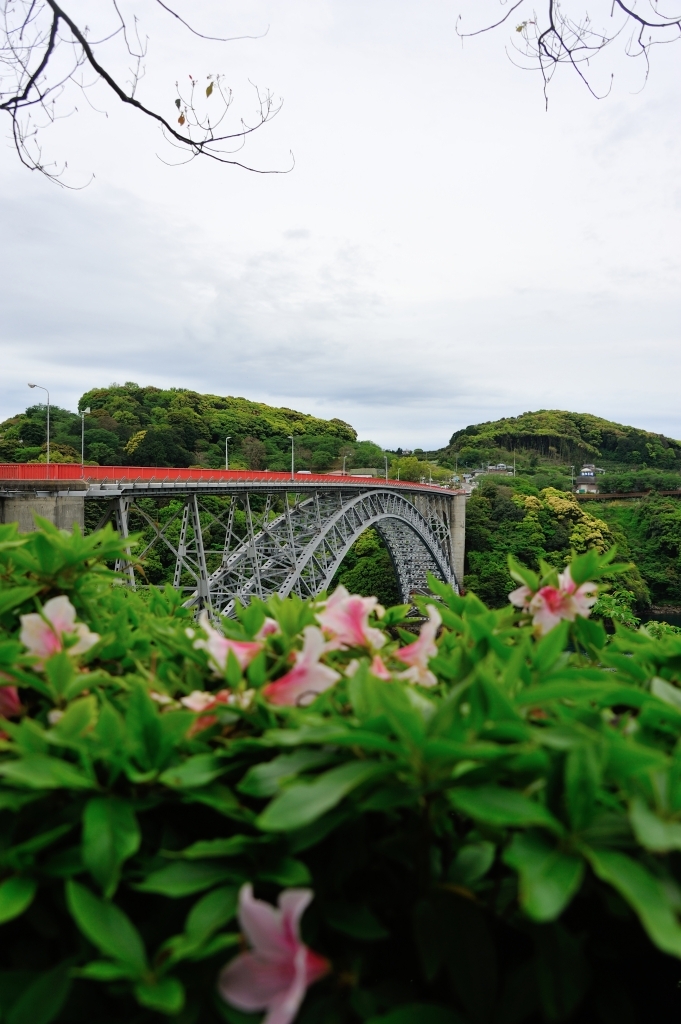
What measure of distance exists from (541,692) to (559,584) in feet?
1.83

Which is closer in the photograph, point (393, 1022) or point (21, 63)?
point (393, 1022)

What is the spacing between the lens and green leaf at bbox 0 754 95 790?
0.71 metres

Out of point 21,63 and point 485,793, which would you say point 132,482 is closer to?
point 21,63

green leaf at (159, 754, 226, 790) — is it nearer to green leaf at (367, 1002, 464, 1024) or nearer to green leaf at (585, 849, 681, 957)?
green leaf at (367, 1002, 464, 1024)

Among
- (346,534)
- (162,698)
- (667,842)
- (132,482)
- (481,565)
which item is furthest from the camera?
(481,565)

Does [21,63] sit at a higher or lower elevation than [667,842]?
higher

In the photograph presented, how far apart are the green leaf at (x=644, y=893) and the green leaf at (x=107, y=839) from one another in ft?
1.52

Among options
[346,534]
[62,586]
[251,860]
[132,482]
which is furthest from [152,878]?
[346,534]

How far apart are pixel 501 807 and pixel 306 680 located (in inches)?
13.8

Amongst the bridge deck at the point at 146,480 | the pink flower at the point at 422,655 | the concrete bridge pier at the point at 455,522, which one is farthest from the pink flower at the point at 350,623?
the concrete bridge pier at the point at 455,522

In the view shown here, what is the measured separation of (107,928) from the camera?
0.68 m

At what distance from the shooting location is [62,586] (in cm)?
132

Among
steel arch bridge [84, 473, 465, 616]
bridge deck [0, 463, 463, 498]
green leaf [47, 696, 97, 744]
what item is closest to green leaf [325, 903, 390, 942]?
green leaf [47, 696, 97, 744]

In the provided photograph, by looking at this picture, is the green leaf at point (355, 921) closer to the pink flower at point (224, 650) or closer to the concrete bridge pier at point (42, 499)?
the pink flower at point (224, 650)
